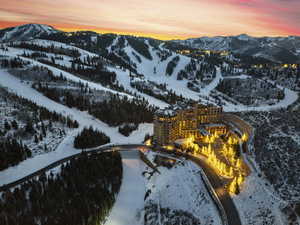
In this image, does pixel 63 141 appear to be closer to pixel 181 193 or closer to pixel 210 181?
pixel 181 193

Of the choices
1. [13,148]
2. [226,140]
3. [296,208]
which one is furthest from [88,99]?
[296,208]

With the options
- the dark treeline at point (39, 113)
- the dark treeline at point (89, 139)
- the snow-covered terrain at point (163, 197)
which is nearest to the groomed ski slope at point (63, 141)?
the dark treeline at point (89, 139)

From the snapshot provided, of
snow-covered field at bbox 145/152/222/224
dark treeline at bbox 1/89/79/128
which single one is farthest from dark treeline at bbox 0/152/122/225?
dark treeline at bbox 1/89/79/128

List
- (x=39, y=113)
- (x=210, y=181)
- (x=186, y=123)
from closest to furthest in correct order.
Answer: (x=210, y=181) → (x=186, y=123) → (x=39, y=113)

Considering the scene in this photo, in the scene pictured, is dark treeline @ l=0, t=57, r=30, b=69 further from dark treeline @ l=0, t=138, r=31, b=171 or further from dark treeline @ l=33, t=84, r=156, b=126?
dark treeline @ l=0, t=138, r=31, b=171

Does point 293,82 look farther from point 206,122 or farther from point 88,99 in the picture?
point 88,99

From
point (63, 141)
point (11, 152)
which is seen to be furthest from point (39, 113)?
point (11, 152)
